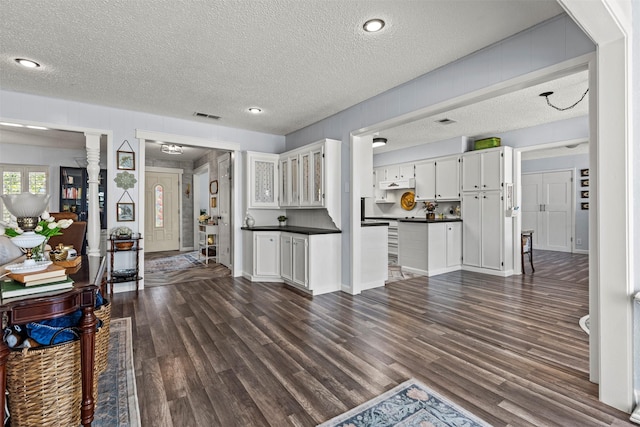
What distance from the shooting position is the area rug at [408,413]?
165cm

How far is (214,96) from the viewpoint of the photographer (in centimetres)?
386

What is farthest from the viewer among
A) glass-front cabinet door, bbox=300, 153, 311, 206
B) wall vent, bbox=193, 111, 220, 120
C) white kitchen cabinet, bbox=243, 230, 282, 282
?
white kitchen cabinet, bbox=243, 230, 282, 282

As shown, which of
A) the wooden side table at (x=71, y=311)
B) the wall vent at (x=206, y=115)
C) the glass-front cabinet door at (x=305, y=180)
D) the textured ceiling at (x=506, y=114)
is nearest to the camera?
the wooden side table at (x=71, y=311)

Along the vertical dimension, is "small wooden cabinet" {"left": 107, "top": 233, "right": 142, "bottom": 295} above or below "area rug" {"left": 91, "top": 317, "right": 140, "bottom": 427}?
above

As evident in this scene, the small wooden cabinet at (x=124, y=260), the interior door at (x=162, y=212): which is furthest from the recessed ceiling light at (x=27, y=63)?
the interior door at (x=162, y=212)

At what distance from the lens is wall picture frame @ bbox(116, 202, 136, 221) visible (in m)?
4.37

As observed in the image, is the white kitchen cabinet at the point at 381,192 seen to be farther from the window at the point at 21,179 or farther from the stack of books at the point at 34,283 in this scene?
the window at the point at 21,179

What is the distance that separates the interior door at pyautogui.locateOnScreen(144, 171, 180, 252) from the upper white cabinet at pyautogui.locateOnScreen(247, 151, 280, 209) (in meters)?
4.29

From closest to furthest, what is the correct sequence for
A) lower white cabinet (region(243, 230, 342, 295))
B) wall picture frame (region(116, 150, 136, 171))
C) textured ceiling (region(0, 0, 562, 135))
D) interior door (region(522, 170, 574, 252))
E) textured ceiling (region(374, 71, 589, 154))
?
textured ceiling (region(0, 0, 562, 135)) < textured ceiling (region(374, 71, 589, 154)) < lower white cabinet (region(243, 230, 342, 295)) < wall picture frame (region(116, 150, 136, 171)) < interior door (region(522, 170, 574, 252))

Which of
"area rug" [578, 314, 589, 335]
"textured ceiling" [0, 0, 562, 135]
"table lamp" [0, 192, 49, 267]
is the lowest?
"area rug" [578, 314, 589, 335]

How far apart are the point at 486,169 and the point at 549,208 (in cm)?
421

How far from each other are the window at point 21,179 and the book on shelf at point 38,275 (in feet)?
22.8

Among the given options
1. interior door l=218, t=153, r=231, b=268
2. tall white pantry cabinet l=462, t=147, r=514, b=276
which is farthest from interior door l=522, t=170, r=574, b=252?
interior door l=218, t=153, r=231, b=268

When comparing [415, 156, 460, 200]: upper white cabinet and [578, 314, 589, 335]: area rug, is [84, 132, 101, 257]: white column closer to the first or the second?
[578, 314, 589, 335]: area rug
